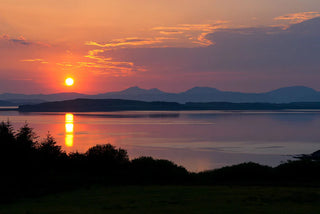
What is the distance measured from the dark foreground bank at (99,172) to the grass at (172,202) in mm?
3730

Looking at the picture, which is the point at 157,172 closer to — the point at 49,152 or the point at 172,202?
the point at 49,152

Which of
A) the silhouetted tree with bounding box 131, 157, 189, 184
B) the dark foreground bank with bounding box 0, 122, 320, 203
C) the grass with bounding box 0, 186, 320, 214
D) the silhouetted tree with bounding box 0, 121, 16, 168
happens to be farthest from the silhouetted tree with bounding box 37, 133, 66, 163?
the grass with bounding box 0, 186, 320, 214

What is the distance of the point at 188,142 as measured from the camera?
104m

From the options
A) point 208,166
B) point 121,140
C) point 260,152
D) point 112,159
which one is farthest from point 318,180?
point 121,140

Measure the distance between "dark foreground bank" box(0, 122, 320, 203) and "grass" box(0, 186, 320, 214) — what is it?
373 cm

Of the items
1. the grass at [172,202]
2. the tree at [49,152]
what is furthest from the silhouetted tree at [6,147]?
the grass at [172,202]

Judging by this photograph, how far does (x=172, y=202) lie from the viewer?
22.0 metres

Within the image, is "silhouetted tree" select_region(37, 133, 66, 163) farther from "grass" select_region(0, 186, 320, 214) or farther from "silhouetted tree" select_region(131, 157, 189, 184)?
"grass" select_region(0, 186, 320, 214)

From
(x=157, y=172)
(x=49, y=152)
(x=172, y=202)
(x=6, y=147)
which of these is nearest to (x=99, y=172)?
(x=157, y=172)

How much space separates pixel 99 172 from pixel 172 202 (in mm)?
17595

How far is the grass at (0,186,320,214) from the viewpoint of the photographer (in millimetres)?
19797

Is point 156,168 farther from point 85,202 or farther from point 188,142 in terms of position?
point 188,142

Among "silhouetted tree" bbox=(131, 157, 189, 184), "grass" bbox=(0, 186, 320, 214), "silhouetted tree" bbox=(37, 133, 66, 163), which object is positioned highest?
"silhouetted tree" bbox=(37, 133, 66, 163)

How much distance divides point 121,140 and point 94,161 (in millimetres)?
68169
